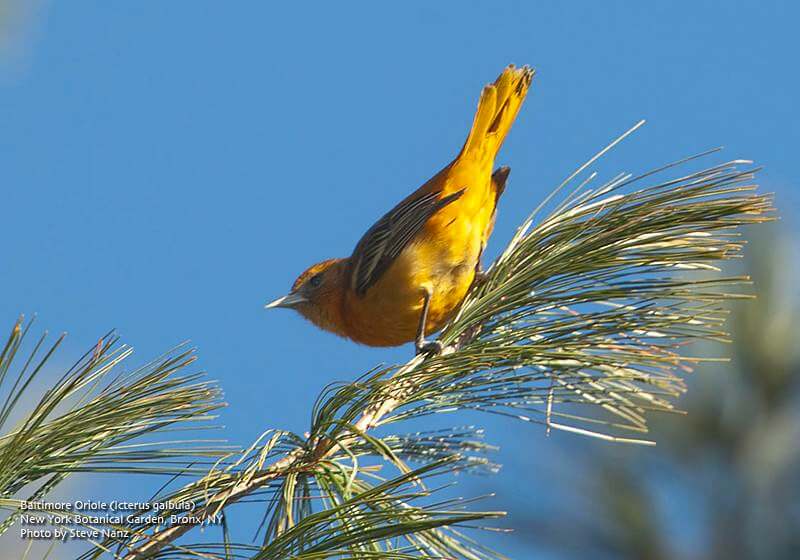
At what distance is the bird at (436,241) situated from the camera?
4262 millimetres

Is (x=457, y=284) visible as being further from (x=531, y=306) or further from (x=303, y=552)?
(x=303, y=552)

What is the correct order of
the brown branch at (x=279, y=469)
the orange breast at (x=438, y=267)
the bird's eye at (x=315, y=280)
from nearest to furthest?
1. the brown branch at (x=279, y=469)
2. the orange breast at (x=438, y=267)
3. the bird's eye at (x=315, y=280)

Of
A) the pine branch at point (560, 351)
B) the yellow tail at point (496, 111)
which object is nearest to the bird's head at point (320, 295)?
the yellow tail at point (496, 111)

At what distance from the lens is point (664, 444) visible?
23.3 feet

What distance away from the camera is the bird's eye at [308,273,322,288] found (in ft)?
17.8

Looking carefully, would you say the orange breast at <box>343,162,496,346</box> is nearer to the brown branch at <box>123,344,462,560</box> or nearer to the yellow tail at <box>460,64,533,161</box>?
the yellow tail at <box>460,64,533,161</box>

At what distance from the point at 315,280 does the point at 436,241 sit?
4.01ft

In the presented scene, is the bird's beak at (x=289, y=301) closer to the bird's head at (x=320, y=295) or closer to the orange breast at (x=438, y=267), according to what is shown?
the bird's head at (x=320, y=295)

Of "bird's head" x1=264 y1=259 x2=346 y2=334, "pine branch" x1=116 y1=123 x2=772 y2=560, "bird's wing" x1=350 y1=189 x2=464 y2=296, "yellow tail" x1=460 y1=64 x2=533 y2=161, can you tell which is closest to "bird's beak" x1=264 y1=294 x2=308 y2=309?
"bird's head" x1=264 y1=259 x2=346 y2=334

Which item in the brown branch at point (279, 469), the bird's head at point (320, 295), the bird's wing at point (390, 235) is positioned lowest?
Result: the brown branch at point (279, 469)

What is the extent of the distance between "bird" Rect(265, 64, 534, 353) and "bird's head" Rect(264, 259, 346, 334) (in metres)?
0.31

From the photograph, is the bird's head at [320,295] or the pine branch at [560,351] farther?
the bird's head at [320,295]

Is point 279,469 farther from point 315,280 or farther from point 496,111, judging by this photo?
point 315,280

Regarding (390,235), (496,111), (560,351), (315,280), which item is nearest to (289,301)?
(315,280)
